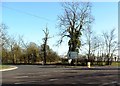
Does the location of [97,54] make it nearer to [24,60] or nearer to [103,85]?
[24,60]

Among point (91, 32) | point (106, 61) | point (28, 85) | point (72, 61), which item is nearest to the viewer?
point (28, 85)

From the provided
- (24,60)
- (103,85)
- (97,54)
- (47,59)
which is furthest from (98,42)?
(103,85)

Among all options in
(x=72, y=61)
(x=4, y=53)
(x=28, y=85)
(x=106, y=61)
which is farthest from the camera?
(x=4, y=53)

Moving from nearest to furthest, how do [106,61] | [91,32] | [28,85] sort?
[28,85], [91,32], [106,61]

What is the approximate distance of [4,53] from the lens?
93.2m

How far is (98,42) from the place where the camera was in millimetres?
84188

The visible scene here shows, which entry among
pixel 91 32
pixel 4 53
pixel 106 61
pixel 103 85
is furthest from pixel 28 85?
pixel 4 53

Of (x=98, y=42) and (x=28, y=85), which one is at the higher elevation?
(x=98, y=42)

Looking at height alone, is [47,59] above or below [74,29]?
below

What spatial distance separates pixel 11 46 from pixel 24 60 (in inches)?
286

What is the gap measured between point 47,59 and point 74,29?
26.9 metres

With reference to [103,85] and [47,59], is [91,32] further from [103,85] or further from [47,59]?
[103,85]

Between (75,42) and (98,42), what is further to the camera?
(98,42)

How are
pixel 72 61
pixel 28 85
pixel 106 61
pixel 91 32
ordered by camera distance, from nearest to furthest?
pixel 28 85 → pixel 72 61 → pixel 91 32 → pixel 106 61
